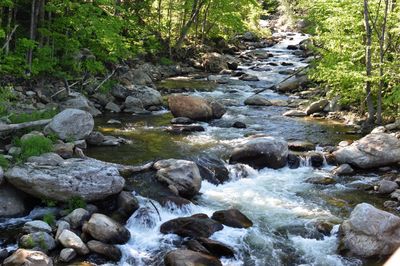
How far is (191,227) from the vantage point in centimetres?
988

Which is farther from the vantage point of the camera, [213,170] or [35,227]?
[213,170]

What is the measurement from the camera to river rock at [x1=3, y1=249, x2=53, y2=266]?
314 inches

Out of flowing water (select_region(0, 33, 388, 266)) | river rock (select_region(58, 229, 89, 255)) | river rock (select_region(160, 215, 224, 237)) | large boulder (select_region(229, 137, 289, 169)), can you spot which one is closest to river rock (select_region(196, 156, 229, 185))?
flowing water (select_region(0, 33, 388, 266))

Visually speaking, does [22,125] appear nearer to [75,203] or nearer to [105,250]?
[75,203]

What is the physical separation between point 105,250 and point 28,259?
1.47 meters

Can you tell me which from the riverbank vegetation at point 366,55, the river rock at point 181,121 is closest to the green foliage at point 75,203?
the river rock at point 181,121

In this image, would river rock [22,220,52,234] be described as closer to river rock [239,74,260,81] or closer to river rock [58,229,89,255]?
river rock [58,229,89,255]

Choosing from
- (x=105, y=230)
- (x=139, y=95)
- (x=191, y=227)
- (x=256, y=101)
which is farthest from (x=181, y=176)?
(x=256, y=101)

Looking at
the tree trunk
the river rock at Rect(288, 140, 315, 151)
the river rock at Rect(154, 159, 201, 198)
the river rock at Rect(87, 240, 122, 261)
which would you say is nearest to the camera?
the river rock at Rect(87, 240, 122, 261)

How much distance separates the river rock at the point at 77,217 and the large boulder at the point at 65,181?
1.96 ft

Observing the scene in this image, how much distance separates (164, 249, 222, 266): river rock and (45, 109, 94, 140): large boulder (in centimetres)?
685

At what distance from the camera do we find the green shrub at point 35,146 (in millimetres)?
11791

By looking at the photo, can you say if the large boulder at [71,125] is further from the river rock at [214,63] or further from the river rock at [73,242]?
the river rock at [214,63]

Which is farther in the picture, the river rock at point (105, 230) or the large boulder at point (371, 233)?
the large boulder at point (371, 233)
